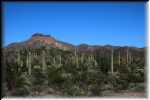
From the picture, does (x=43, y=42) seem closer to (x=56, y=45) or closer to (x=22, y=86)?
(x=56, y=45)

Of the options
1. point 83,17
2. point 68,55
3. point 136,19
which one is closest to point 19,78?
point 68,55

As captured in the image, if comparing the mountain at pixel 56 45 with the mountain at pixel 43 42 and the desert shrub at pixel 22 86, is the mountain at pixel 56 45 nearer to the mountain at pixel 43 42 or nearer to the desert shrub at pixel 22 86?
the mountain at pixel 43 42

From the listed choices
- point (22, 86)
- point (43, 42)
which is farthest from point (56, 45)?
point (22, 86)

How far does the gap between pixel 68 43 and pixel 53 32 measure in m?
0.39

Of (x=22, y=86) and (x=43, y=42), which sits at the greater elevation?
(x=43, y=42)

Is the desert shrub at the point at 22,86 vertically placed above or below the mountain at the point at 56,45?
below

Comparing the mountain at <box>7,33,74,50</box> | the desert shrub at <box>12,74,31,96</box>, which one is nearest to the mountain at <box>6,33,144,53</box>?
the mountain at <box>7,33,74,50</box>

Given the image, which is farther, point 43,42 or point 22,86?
point 43,42

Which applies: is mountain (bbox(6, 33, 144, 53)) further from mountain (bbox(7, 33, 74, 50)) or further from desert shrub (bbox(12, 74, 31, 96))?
desert shrub (bbox(12, 74, 31, 96))

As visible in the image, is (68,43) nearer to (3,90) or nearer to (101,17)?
(101,17)

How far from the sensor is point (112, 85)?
9.72 metres

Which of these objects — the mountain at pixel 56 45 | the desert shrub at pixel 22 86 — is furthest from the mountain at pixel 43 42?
the desert shrub at pixel 22 86

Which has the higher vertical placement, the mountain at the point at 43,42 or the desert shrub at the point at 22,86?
the mountain at the point at 43,42

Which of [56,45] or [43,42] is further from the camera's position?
[43,42]
